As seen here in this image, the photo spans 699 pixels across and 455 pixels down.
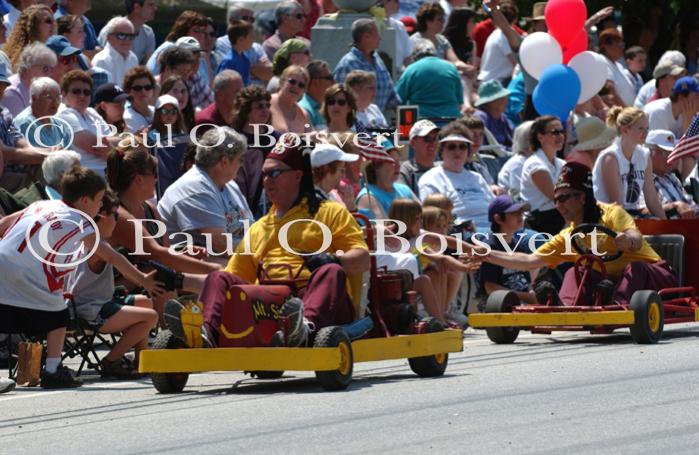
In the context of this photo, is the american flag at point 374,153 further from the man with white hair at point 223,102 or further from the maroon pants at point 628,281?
the maroon pants at point 628,281

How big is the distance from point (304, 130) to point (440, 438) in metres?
7.58

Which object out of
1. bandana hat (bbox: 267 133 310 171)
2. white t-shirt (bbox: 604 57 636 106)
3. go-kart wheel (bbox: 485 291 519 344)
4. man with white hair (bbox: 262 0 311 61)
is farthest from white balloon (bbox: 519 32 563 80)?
bandana hat (bbox: 267 133 310 171)

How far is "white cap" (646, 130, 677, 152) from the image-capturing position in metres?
16.3

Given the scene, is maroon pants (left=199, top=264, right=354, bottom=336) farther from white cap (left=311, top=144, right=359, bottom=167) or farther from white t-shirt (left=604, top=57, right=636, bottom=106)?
white t-shirt (left=604, top=57, right=636, bottom=106)

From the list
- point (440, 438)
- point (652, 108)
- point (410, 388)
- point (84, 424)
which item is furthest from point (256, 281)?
point (652, 108)

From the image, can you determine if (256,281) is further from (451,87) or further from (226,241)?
(451,87)

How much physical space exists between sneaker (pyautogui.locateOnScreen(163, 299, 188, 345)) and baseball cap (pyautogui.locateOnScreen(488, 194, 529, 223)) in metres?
5.37

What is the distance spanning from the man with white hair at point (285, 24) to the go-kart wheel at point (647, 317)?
691 centimetres

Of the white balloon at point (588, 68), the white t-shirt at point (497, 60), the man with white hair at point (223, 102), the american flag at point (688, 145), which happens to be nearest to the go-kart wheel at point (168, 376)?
the man with white hair at point (223, 102)

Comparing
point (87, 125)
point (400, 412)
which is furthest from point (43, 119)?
point (400, 412)

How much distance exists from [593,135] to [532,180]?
957 mm

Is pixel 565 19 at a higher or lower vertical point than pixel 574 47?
higher

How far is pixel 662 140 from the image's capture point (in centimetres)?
1634

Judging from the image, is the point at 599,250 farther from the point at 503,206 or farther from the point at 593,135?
the point at 593,135
